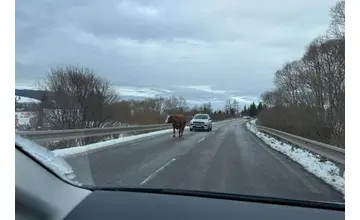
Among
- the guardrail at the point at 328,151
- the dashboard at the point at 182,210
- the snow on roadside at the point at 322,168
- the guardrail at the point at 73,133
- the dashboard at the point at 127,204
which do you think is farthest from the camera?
the guardrail at the point at 328,151

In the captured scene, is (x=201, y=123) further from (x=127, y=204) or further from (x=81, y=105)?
(x=127, y=204)

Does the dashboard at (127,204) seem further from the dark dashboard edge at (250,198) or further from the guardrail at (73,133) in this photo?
the guardrail at (73,133)

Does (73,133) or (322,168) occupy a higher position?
(73,133)

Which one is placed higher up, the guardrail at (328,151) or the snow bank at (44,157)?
the snow bank at (44,157)

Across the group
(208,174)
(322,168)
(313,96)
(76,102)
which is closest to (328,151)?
(322,168)

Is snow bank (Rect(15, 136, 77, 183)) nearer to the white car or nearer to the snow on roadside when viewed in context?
the snow on roadside

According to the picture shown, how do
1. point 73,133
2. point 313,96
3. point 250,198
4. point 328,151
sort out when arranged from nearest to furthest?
1. point 250,198
2. point 328,151
3. point 73,133
4. point 313,96

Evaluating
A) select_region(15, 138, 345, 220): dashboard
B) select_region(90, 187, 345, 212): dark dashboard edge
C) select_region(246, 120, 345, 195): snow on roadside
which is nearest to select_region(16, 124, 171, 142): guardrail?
select_region(90, 187, 345, 212): dark dashboard edge

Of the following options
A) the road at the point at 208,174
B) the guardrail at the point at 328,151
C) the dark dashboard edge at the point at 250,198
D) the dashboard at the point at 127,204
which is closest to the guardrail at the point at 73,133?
the road at the point at 208,174

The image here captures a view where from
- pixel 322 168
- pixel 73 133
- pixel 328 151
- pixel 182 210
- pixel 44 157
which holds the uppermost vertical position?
pixel 44 157

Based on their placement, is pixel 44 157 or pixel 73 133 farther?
pixel 73 133

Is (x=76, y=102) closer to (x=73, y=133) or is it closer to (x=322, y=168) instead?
(x=73, y=133)

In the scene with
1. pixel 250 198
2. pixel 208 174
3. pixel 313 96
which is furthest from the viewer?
pixel 313 96
